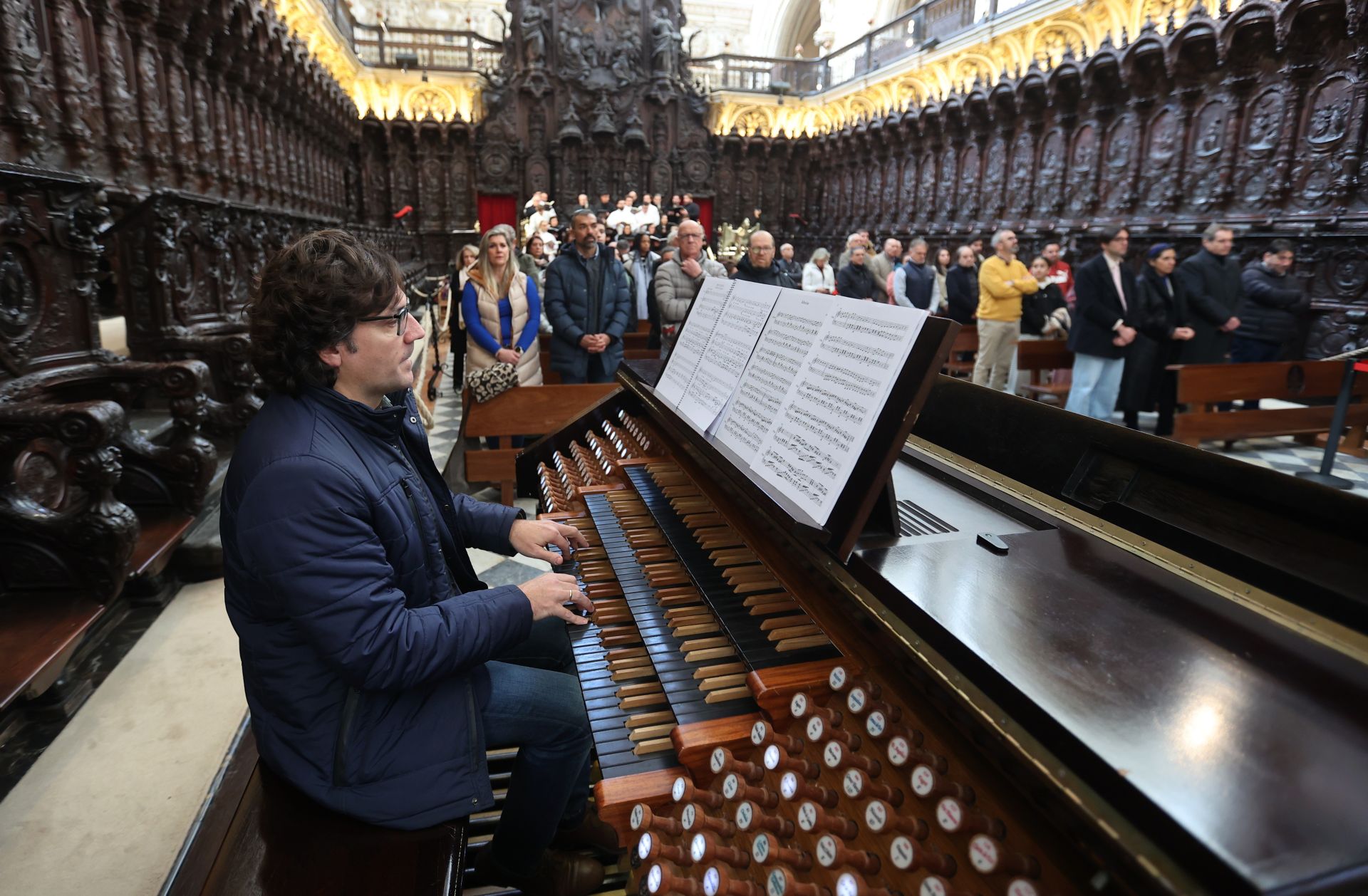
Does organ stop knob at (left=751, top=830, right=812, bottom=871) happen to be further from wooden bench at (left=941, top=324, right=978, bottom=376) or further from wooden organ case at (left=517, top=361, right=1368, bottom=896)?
wooden bench at (left=941, top=324, right=978, bottom=376)

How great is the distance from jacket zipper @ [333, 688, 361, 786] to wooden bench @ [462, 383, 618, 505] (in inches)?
117

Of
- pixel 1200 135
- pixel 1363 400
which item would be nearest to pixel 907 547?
pixel 1363 400

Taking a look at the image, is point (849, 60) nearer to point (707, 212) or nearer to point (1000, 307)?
point (707, 212)

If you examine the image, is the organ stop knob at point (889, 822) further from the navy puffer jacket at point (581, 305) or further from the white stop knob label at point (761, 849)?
the navy puffer jacket at point (581, 305)

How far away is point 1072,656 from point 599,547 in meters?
1.28

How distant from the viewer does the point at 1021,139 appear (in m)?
13.1

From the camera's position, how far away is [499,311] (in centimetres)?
497

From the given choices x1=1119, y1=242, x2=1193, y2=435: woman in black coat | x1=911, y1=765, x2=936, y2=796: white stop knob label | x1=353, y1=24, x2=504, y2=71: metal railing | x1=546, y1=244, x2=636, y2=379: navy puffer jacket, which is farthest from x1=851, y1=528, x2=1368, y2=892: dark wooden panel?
x1=353, y1=24, x2=504, y2=71: metal railing

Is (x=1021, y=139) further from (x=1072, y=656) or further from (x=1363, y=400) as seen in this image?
(x=1072, y=656)

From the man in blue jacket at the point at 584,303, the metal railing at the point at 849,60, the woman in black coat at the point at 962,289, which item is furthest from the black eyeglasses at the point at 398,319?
the metal railing at the point at 849,60

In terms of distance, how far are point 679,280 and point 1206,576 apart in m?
4.57

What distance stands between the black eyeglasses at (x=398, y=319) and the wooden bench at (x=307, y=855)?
921 millimetres

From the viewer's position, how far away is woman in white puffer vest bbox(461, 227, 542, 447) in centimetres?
487

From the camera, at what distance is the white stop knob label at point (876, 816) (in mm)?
997
